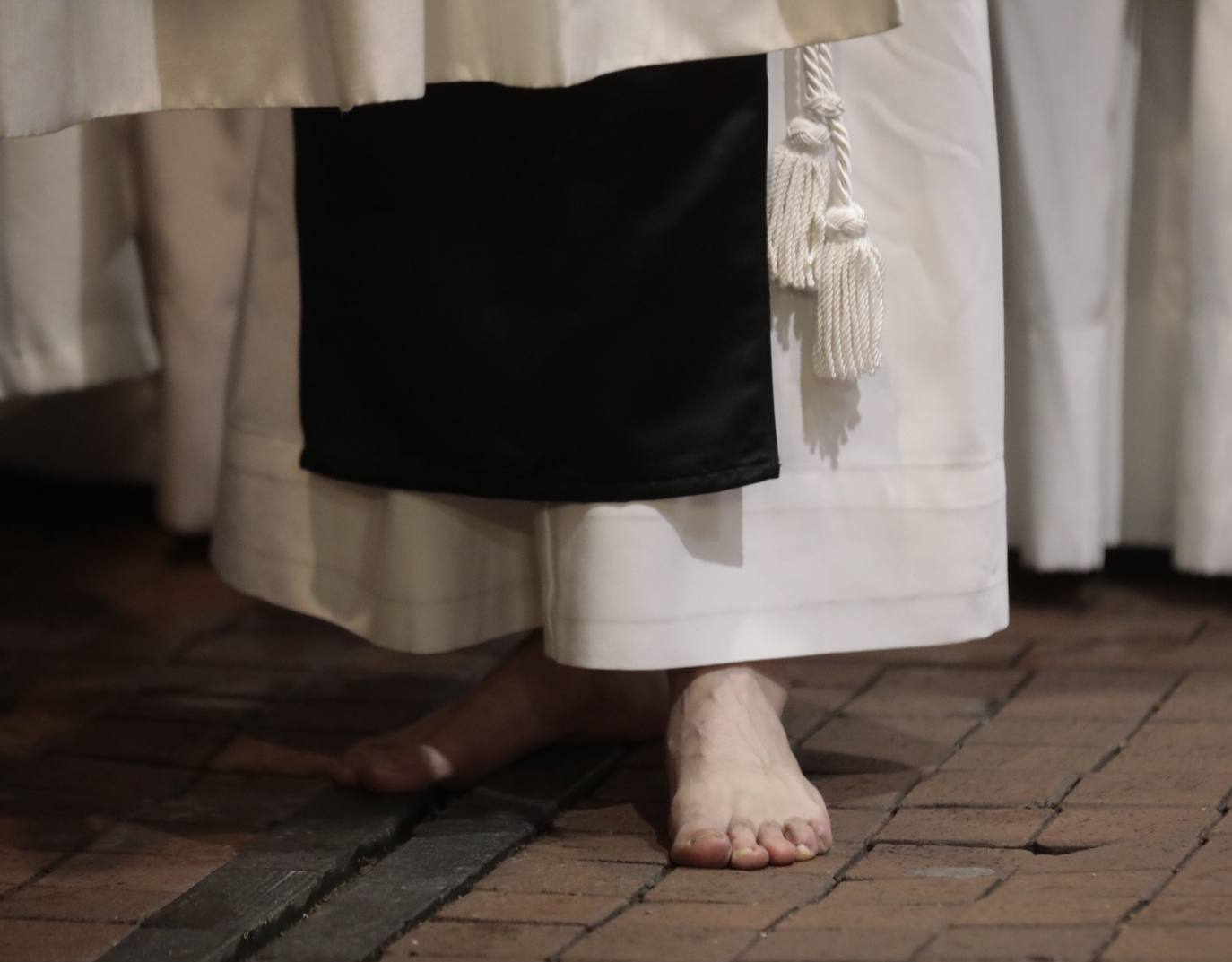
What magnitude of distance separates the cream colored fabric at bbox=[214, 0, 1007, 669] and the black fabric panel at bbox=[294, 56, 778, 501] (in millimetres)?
25

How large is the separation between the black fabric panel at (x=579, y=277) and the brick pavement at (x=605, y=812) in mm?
271

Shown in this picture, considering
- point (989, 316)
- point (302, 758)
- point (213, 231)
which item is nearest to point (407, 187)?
point (989, 316)

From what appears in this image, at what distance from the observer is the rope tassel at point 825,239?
4.17ft

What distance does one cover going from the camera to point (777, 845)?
124 cm

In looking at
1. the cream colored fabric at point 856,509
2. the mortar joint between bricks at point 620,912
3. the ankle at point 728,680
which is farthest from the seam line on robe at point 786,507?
the mortar joint between bricks at point 620,912

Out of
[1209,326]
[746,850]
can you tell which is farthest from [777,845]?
[1209,326]

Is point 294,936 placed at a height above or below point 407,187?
below

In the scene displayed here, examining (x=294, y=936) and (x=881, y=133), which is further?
(x=881, y=133)

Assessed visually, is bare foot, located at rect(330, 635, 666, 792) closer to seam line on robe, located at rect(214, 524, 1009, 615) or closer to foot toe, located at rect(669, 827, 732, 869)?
seam line on robe, located at rect(214, 524, 1009, 615)

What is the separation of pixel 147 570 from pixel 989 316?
1.22 meters

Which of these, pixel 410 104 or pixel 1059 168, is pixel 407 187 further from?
pixel 1059 168

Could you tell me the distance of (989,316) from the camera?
134 centimetres

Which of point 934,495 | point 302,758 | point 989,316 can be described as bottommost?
point 302,758

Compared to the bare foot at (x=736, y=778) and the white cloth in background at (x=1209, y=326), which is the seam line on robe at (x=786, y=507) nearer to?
the bare foot at (x=736, y=778)
